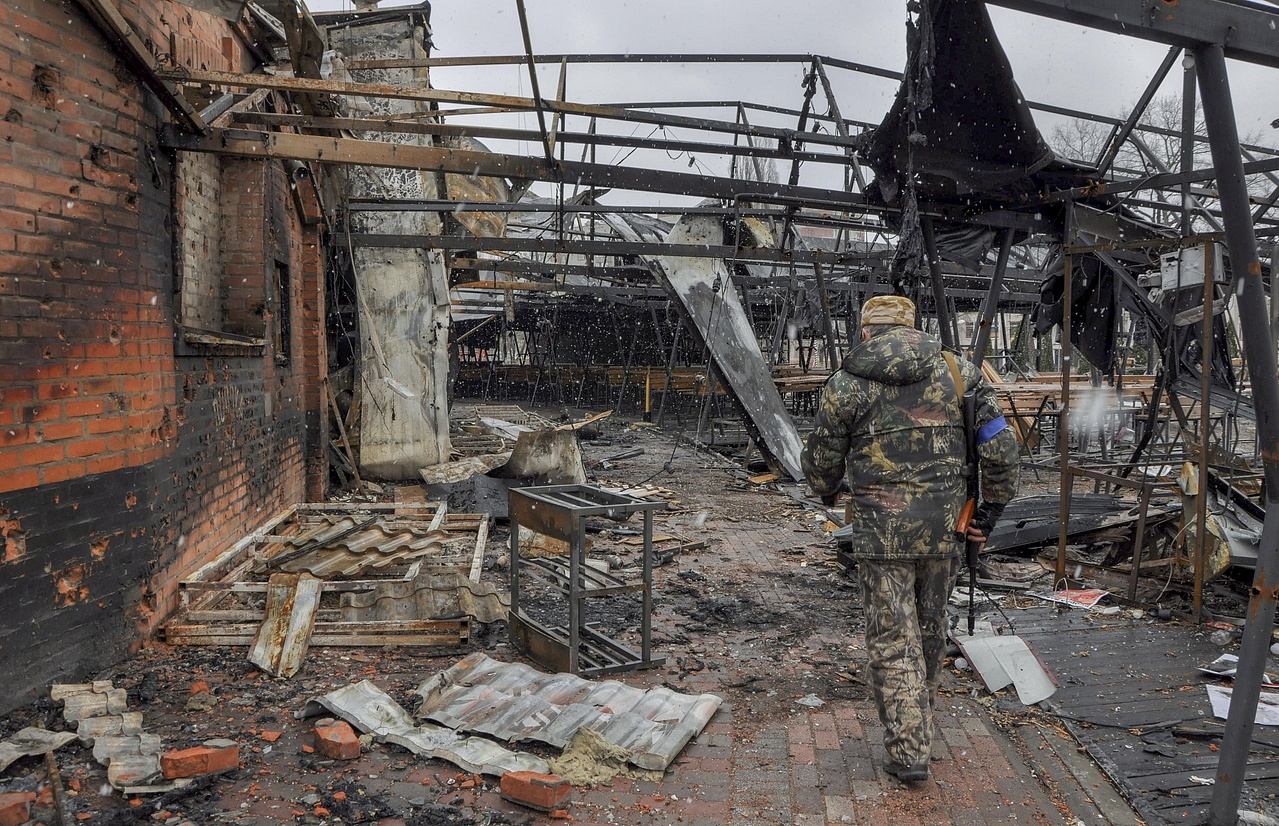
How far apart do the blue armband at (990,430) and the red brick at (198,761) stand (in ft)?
11.6

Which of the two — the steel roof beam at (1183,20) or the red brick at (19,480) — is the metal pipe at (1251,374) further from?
the red brick at (19,480)

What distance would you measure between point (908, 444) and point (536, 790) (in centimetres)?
214

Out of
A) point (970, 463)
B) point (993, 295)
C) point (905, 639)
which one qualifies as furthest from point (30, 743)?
point (993, 295)

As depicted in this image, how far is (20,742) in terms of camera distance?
3357 millimetres

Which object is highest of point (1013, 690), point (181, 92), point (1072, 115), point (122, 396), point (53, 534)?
point (1072, 115)

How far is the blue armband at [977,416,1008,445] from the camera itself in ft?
12.1

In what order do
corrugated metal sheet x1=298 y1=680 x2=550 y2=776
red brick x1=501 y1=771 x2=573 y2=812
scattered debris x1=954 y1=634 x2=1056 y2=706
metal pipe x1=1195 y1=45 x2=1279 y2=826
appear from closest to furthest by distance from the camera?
metal pipe x1=1195 y1=45 x2=1279 y2=826 < red brick x1=501 y1=771 x2=573 y2=812 < corrugated metal sheet x1=298 y1=680 x2=550 y2=776 < scattered debris x1=954 y1=634 x2=1056 y2=706

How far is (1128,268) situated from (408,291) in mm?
7955

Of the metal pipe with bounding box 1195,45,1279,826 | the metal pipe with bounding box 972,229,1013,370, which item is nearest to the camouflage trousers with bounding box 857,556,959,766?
the metal pipe with bounding box 1195,45,1279,826

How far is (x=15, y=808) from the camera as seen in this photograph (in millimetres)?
2828

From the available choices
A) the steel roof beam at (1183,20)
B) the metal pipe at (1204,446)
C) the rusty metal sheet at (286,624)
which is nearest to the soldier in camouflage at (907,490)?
the steel roof beam at (1183,20)

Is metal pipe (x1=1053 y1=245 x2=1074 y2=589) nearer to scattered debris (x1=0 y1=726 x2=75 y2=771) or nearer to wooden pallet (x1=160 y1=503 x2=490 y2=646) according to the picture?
wooden pallet (x1=160 y1=503 x2=490 y2=646)

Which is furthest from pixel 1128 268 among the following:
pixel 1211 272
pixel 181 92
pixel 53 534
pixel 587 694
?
pixel 53 534

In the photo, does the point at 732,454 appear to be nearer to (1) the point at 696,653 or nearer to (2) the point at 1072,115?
(2) the point at 1072,115
